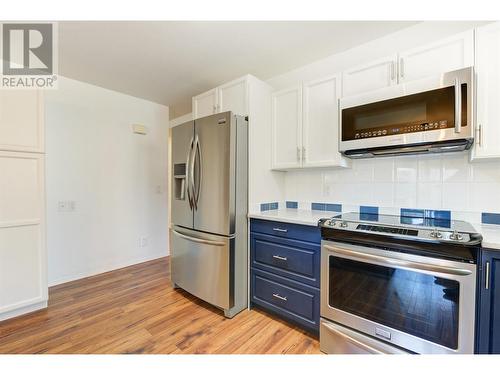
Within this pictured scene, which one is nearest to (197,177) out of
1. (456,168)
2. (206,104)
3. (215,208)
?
(215,208)

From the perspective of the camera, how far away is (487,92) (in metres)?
1.37

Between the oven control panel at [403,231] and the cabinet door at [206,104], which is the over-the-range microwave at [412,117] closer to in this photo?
the oven control panel at [403,231]

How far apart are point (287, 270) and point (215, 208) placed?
80cm

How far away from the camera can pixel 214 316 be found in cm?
204

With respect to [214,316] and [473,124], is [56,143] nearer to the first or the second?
[214,316]

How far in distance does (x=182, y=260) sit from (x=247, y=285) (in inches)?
28.4

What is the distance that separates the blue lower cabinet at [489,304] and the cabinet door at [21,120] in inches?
127

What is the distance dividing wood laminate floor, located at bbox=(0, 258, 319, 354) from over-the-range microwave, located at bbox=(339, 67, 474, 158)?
154 centimetres

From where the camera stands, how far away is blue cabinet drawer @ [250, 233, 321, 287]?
1.71m

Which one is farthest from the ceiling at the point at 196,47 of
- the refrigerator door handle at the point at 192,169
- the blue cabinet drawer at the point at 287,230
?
the blue cabinet drawer at the point at 287,230

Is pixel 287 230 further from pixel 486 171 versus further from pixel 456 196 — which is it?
pixel 486 171

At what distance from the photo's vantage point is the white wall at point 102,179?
103 inches

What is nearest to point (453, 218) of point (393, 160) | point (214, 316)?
point (393, 160)
